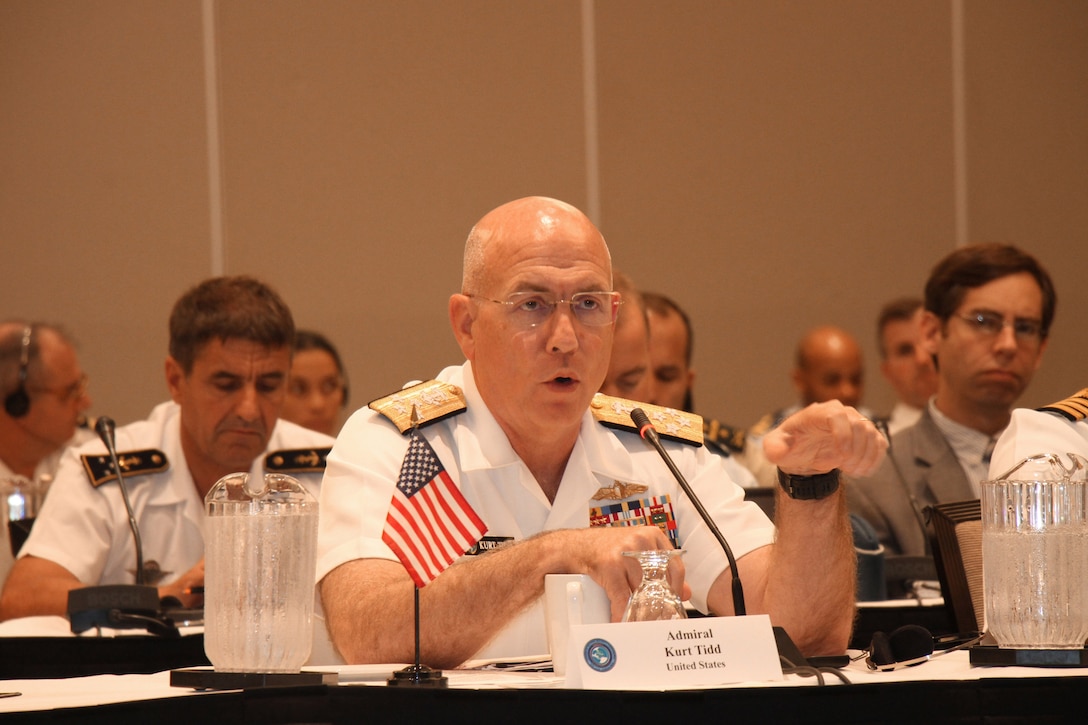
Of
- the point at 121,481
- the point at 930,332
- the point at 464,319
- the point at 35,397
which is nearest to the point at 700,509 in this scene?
the point at 464,319

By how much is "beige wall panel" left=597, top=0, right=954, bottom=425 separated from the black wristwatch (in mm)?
4494

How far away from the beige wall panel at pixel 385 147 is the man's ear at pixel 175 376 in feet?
7.12

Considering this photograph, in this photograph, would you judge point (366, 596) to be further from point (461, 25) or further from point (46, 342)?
point (461, 25)

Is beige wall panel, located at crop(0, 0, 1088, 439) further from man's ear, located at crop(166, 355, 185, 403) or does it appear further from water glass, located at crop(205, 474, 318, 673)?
water glass, located at crop(205, 474, 318, 673)

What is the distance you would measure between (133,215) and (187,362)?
243 cm

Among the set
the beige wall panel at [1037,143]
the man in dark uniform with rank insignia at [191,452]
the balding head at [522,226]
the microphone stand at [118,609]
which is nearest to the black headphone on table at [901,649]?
the balding head at [522,226]

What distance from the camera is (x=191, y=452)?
4.05 metres

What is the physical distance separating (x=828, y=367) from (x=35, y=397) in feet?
11.6

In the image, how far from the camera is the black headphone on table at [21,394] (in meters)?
4.76

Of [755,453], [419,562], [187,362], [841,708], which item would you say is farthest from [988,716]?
[755,453]

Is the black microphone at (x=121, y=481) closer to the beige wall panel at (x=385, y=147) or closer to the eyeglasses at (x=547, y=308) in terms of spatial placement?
the eyeglasses at (x=547, y=308)

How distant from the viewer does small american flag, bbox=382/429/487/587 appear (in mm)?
2133

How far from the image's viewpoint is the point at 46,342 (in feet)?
15.7

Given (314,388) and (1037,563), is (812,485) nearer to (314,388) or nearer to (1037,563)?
(1037,563)
